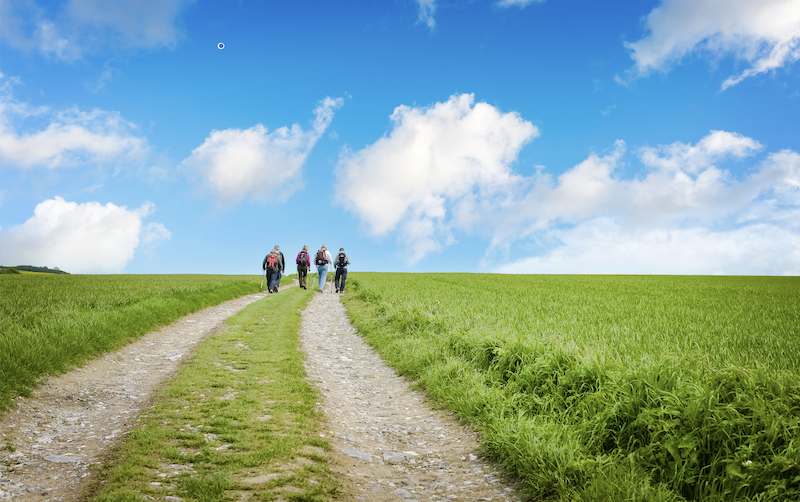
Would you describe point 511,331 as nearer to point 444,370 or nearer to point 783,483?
point 444,370

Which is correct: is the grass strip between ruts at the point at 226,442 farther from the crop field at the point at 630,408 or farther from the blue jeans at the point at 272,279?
the blue jeans at the point at 272,279

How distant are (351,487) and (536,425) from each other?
277 cm

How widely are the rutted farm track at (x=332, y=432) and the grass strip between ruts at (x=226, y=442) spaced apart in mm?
351

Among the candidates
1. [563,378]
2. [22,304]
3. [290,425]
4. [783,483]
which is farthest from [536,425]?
[22,304]

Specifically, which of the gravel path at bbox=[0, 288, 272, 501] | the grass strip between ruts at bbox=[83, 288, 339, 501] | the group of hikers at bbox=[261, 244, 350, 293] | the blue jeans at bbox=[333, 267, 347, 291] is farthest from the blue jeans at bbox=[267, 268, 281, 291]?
the grass strip between ruts at bbox=[83, 288, 339, 501]

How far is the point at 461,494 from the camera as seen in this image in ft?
17.5

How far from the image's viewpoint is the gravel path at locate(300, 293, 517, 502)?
17.9ft

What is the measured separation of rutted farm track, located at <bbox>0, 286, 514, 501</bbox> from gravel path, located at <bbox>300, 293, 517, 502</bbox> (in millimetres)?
14

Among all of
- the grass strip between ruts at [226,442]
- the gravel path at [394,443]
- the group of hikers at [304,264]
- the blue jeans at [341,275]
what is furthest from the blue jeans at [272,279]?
the grass strip between ruts at [226,442]

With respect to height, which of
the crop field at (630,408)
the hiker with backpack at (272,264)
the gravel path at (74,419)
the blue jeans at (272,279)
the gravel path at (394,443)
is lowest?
the gravel path at (394,443)

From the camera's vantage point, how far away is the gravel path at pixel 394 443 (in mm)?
5457

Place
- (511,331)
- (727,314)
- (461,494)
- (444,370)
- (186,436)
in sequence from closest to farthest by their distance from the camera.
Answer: (461,494)
(186,436)
(444,370)
(511,331)
(727,314)

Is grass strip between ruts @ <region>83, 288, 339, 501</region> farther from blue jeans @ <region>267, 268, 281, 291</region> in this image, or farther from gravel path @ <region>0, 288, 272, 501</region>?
blue jeans @ <region>267, 268, 281, 291</region>

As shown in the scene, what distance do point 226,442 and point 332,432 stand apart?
160cm
